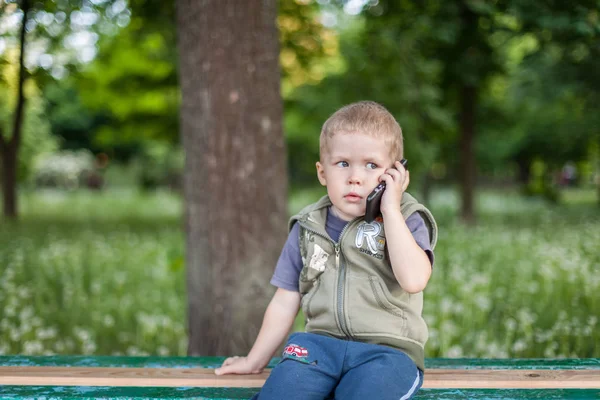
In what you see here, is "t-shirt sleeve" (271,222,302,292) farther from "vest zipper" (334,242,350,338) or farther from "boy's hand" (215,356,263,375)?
"boy's hand" (215,356,263,375)

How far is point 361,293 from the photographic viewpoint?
2443 millimetres

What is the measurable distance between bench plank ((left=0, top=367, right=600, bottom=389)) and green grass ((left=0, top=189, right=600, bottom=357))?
1.81 meters

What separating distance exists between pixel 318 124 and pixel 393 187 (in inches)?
466

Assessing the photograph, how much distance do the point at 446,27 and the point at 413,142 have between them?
5.58m

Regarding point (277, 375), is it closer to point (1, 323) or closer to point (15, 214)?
point (1, 323)

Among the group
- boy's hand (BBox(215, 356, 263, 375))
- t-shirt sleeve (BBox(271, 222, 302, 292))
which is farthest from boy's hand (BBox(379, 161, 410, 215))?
boy's hand (BBox(215, 356, 263, 375))

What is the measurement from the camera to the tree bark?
902 centimetres

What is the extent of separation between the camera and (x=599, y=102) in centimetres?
1084

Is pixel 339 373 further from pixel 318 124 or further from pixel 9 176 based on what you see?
pixel 318 124

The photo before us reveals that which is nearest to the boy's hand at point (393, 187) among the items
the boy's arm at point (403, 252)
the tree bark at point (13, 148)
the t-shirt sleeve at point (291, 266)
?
the boy's arm at point (403, 252)

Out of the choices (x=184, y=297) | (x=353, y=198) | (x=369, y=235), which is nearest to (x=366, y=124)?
(x=353, y=198)

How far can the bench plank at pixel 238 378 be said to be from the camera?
8.32 ft

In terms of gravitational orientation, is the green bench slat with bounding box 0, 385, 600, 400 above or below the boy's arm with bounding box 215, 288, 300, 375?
below

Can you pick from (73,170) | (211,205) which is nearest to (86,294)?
(211,205)
